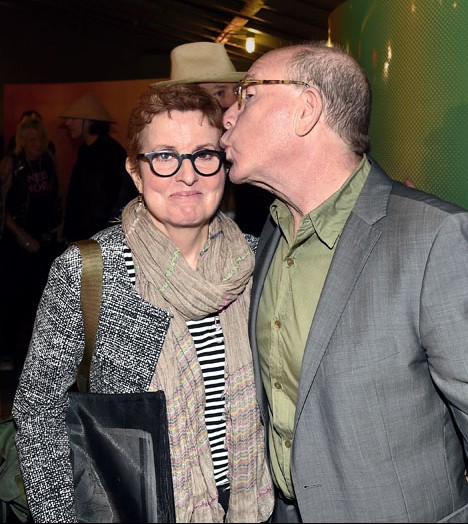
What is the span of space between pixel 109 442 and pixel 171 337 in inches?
15.1

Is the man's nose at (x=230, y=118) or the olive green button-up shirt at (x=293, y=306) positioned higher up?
the man's nose at (x=230, y=118)

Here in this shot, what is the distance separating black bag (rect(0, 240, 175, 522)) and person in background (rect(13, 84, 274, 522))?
0.13 feet

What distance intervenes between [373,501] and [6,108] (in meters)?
9.00

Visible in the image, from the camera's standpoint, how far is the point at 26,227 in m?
6.65

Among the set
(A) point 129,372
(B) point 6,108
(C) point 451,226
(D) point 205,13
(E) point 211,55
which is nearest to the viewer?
(C) point 451,226

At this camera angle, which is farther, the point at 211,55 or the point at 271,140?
the point at 211,55

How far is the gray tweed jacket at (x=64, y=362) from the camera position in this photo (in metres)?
2.03

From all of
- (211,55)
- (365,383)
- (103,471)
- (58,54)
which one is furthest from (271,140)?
(58,54)

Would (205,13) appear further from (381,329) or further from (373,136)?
(381,329)

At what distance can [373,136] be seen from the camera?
3.55m

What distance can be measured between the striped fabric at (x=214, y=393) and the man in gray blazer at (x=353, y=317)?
152 millimetres

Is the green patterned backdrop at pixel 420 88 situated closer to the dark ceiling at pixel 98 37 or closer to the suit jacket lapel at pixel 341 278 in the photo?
the suit jacket lapel at pixel 341 278

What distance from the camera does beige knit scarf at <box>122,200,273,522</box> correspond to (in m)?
2.11

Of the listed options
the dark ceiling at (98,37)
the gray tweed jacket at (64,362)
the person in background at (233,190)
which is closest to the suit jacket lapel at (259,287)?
the gray tweed jacket at (64,362)
